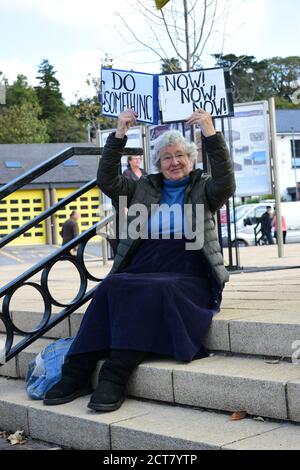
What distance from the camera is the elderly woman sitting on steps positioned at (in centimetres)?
429

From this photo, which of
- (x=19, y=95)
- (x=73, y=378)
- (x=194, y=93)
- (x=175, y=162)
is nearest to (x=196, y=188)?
(x=175, y=162)

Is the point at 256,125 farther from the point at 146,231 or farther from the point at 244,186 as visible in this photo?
the point at 146,231

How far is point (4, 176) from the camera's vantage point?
1609 inches

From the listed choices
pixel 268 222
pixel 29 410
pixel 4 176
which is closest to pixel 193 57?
pixel 29 410

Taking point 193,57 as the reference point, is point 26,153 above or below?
above

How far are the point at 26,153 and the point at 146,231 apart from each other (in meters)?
39.5

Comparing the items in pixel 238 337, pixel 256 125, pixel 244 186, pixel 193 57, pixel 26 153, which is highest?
pixel 26 153

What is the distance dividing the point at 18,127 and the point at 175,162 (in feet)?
177

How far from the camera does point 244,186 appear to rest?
10.7 metres

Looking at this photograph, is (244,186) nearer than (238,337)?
No

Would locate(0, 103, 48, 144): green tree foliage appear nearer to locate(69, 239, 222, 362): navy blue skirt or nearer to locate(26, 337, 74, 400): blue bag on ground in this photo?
locate(26, 337, 74, 400): blue bag on ground

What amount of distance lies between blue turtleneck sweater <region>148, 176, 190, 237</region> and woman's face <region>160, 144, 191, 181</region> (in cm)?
4

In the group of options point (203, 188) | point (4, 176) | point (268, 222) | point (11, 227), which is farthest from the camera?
point (4, 176)
